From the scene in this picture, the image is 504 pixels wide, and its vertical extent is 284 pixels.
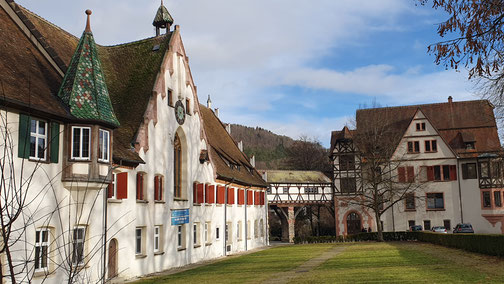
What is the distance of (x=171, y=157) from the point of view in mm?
26484

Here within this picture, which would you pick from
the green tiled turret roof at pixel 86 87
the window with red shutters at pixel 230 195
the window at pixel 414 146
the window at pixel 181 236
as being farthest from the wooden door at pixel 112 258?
the window at pixel 414 146

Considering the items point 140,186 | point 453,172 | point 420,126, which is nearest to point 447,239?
point 453,172

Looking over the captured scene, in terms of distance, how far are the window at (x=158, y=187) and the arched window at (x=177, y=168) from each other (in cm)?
233

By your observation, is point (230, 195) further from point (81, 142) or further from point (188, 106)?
point (81, 142)

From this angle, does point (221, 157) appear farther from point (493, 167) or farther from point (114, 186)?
point (493, 167)

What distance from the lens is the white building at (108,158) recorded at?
1512 cm

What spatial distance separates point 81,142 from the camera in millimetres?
17250

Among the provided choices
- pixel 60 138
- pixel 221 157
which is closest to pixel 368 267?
pixel 60 138

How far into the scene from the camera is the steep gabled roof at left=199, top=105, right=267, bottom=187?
36.3 meters

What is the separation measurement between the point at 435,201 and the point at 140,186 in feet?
120

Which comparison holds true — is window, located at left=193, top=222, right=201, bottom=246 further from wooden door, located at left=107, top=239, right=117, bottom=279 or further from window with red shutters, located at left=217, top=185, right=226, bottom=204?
wooden door, located at left=107, top=239, right=117, bottom=279

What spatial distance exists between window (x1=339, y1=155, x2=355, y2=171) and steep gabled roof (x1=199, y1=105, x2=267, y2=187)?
1007 centimetres

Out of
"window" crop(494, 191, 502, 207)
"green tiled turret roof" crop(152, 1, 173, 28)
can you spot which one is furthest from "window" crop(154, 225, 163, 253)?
"window" crop(494, 191, 502, 207)

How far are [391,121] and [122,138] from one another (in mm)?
41143
